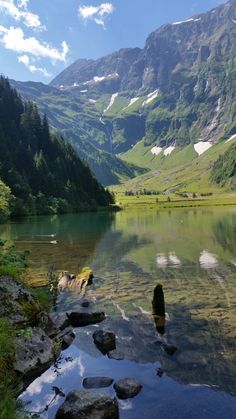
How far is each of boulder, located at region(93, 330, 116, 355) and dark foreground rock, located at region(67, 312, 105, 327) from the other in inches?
153

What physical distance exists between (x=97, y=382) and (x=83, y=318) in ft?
34.3

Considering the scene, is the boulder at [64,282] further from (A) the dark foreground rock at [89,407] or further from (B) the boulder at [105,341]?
(A) the dark foreground rock at [89,407]

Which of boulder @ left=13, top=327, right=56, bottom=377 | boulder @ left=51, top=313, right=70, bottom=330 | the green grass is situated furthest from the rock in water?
the green grass

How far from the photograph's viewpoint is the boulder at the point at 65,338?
2421 cm

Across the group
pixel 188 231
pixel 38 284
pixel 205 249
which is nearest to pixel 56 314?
pixel 38 284

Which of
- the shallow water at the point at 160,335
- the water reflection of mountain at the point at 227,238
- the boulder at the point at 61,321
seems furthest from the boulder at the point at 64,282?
the water reflection of mountain at the point at 227,238

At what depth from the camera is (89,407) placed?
15.7m

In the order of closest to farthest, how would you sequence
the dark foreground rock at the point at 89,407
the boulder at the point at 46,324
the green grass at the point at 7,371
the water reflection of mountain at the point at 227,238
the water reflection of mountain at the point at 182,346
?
the green grass at the point at 7,371, the dark foreground rock at the point at 89,407, the water reflection of mountain at the point at 182,346, the boulder at the point at 46,324, the water reflection of mountain at the point at 227,238

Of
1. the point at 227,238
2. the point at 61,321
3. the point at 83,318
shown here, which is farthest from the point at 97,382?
the point at 227,238

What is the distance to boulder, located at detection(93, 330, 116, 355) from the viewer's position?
78.9ft

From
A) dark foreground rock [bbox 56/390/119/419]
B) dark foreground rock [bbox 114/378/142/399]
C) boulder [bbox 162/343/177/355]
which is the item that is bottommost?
boulder [bbox 162/343/177/355]

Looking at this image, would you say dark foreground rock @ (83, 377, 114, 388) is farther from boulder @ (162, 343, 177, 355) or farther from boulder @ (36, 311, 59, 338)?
boulder @ (36, 311, 59, 338)

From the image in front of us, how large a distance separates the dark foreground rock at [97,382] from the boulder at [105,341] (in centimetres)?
413

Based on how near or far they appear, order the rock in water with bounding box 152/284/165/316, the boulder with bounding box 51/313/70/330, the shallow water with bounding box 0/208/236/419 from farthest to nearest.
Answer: the rock in water with bounding box 152/284/165/316 < the boulder with bounding box 51/313/70/330 < the shallow water with bounding box 0/208/236/419
